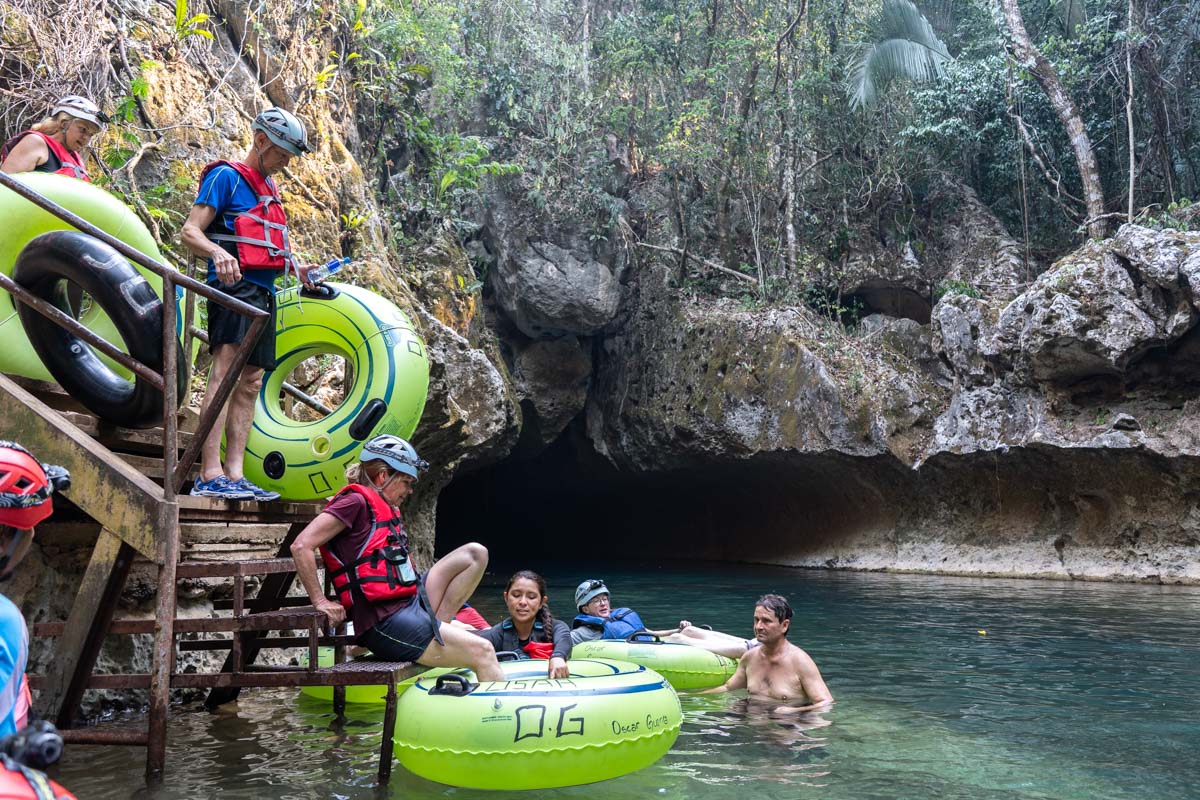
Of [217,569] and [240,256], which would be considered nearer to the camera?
[217,569]

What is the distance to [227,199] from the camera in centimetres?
510

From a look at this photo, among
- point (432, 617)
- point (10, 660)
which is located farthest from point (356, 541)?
point (10, 660)

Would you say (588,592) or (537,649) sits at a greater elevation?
(588,592)

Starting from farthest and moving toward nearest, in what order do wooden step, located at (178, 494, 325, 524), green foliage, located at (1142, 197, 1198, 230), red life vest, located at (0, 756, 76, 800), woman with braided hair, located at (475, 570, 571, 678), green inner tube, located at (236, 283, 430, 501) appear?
green foliage, located at (1142, 197, 1198, 230)
woman with braided hair, located at (475, 570, 571, 678)
green inner tube, located at (236, 283, 430, 501)
wooden step, located at (178, 494, 325, 524)
red life vest, located at (0, 756, 76, 800)

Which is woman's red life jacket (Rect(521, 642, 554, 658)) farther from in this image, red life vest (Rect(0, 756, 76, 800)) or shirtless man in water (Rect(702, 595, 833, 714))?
red life vest (Rect(0, 756, 76, 800))

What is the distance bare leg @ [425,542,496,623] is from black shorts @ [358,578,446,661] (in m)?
0.75

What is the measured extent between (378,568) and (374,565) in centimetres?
2

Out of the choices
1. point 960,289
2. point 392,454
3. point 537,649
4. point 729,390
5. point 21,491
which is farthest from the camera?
point 729,390

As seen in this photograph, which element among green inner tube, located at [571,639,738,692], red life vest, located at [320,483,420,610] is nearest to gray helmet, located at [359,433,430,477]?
red life vest, located at [320,483,420,610]

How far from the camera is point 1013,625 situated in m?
9.96

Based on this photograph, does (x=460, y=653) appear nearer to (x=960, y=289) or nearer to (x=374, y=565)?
(x=374, y=565)

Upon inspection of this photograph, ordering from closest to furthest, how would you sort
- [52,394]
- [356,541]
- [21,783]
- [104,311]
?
[21,783] → [356,541] → [104,311] → [52,394]

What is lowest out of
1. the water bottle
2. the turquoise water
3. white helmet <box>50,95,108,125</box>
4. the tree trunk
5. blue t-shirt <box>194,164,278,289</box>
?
the turquoise water

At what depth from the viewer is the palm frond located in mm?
18375
